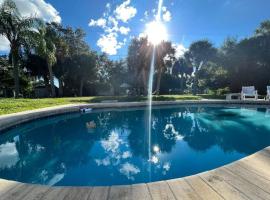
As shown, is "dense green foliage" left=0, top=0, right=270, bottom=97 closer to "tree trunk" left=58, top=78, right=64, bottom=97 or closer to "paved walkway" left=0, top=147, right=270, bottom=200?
"tree trunk" left=58, top=78, right=64, bottom=97

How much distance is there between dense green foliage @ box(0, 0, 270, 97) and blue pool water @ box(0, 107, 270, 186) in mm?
9859

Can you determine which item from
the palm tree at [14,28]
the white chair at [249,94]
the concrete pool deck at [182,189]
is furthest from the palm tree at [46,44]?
the concrete pool deck at [182,189]

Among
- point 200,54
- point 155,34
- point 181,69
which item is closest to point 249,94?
point 155,34

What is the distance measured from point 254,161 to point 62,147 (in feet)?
16.6

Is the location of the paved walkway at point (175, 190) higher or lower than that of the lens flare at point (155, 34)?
lower

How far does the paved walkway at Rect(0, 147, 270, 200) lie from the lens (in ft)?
7.88

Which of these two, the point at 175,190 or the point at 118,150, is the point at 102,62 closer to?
the point at 118,150

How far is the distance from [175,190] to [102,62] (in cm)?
3463

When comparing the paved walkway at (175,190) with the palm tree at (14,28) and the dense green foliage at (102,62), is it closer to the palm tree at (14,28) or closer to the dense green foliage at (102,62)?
the palm tree at (14,28)

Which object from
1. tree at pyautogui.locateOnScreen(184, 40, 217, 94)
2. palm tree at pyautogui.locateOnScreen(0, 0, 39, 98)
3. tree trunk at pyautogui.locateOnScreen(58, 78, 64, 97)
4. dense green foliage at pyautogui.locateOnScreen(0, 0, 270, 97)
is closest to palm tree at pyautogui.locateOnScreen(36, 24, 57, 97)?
dense green foliage at pyautogui.locateOnScreen(0, 0, 270, 97)

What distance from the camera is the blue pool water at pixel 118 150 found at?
4414 mm

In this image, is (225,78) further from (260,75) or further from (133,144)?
(133,144)

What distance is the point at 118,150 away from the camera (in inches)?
242

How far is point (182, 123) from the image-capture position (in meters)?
10.3
